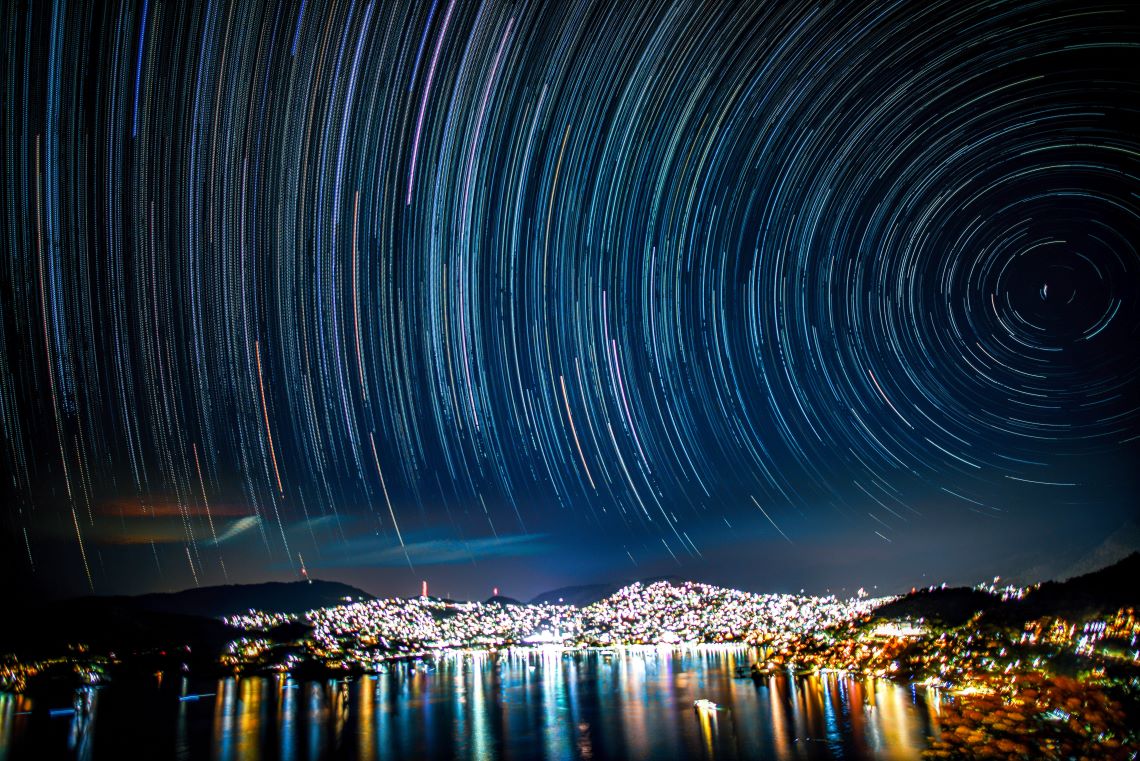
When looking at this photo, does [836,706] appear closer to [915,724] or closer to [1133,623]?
[915,724]

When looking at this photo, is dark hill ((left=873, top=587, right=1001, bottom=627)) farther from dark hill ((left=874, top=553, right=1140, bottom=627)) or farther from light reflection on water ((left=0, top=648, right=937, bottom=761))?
light reflection on water ((left=0, top=648, right=937, bottom=761))

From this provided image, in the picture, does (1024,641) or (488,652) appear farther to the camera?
(488,652)

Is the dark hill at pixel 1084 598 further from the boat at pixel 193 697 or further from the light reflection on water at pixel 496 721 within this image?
the boat at pixel 193 697

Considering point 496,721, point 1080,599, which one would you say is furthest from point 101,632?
point 1080,599

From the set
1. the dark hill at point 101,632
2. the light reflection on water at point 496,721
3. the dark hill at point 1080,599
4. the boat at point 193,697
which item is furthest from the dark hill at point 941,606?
the dark hill at point 101,632

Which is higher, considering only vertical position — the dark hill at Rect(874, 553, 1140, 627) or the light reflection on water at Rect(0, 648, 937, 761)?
the dark hill at Rect(874, 553, 1140, 627)

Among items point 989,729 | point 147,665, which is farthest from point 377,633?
point 989,729

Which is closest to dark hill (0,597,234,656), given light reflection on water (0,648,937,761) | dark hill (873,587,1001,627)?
light reflection on water (0,648,937,761)

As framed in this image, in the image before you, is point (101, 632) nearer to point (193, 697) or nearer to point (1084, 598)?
point (193, 697)
